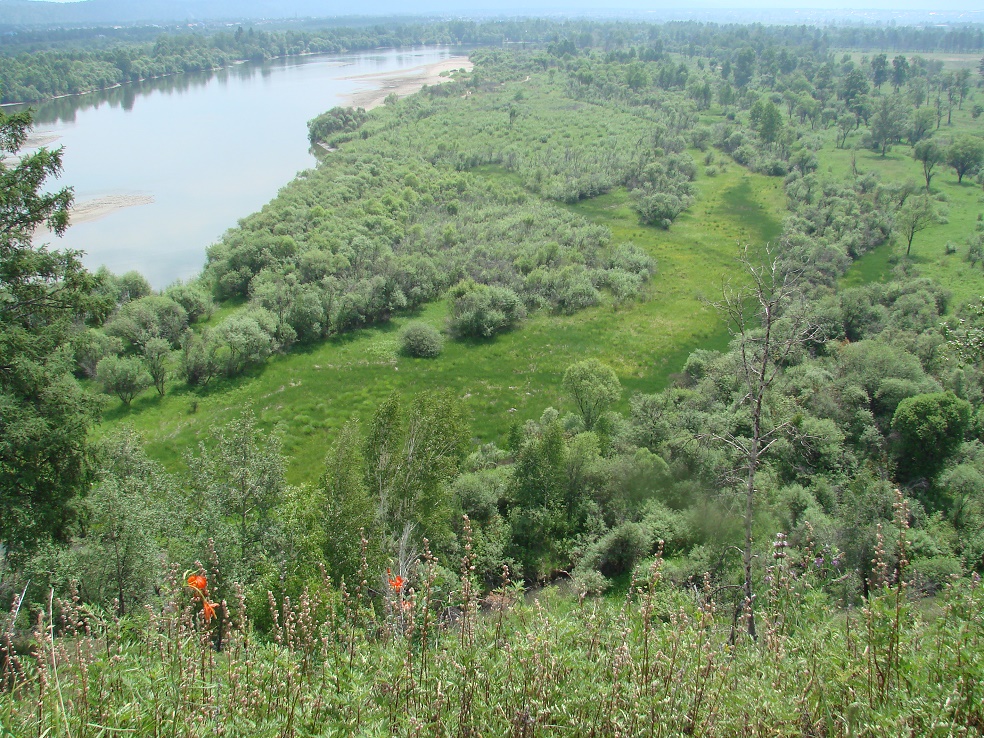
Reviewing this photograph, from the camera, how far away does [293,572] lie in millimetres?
11406

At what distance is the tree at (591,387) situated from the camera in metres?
21.1

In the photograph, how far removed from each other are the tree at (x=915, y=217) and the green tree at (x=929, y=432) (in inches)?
971

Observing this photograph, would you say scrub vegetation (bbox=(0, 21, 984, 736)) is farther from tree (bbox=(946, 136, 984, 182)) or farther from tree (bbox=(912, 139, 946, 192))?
tree (bbox=(946, 136, 984, 182))

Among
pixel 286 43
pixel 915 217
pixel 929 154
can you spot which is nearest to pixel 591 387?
pixel 915 217

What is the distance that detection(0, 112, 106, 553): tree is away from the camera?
397 inches

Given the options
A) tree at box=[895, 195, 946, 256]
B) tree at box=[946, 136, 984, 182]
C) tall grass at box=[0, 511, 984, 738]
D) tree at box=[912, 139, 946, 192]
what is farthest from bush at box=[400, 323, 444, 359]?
tree at box=[946, 136, 984, 182]

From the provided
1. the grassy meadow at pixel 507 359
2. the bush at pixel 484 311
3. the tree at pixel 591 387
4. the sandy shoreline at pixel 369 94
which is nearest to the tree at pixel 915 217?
the grassy meadow at pixel 507 359

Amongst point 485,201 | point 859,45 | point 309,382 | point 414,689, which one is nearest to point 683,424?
point 309,382

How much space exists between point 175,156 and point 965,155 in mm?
69281

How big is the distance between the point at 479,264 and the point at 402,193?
13669 millimetres

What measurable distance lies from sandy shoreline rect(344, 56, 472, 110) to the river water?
2.91 metres

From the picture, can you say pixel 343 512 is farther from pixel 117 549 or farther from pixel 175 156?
pixel 175 156

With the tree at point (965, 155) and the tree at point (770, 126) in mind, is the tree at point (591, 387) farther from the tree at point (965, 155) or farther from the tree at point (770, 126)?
the tree at point (770, 126)

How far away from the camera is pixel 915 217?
3984 centimetres
